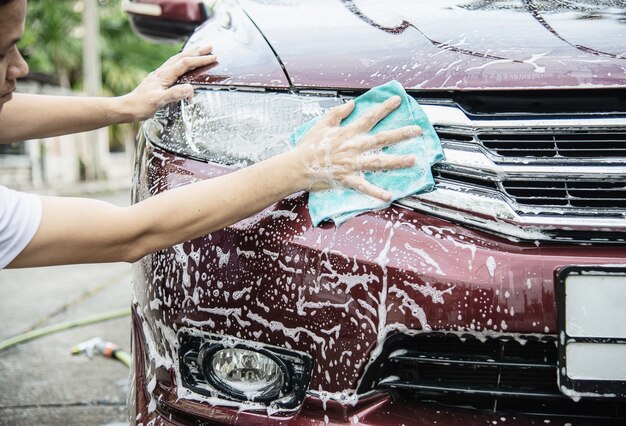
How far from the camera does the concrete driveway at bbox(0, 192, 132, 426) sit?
2.71 metres

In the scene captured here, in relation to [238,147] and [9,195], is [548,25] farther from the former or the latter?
[9,195]

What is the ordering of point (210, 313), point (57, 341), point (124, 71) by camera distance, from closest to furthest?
point (210, 313) → point (57, 341) → point (124, 71)

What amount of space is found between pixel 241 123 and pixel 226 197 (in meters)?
0.22

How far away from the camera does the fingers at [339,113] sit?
146cm

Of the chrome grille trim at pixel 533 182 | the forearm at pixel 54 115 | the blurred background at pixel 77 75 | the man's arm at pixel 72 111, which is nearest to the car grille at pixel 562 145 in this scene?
the chrome grille trim at pixel 533 182

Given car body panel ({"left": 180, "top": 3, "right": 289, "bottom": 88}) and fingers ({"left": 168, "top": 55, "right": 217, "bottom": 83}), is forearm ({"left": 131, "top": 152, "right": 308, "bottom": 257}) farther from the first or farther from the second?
fingers ({"left": 168, "top": 55, "right": 217, "bottom": 83})

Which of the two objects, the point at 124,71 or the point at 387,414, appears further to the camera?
the point at 124,71

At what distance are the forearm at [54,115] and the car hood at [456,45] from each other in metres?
0.58

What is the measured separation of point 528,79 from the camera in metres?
1.41

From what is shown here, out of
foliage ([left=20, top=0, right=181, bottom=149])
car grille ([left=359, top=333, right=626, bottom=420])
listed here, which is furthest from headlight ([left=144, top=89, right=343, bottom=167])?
foliage ([left=20, top=0, right=181, bottom=149])

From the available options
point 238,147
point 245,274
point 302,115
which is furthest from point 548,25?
point 245,274

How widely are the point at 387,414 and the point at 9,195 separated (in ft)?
2.89

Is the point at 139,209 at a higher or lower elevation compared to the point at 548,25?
lower

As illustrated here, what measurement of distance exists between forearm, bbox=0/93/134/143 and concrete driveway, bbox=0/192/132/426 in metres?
1.11
